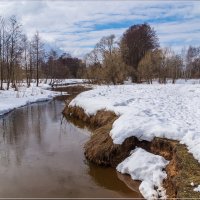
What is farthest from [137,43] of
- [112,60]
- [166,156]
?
[166,156]

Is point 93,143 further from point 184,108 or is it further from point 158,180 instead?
point 184,108

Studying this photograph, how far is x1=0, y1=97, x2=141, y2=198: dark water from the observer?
336 inches

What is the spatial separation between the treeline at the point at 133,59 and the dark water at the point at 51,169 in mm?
30008

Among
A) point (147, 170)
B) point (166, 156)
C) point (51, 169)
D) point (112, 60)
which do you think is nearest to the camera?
point (147, 170)

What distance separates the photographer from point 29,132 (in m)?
16.2

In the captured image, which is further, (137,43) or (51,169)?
(137,43)

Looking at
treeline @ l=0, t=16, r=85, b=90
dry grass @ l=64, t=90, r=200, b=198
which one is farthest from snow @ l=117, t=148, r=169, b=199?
treeline @ l=0, t=16, r=85, b=90

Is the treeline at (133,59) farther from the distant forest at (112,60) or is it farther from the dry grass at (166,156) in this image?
the dry grass at (166,156)

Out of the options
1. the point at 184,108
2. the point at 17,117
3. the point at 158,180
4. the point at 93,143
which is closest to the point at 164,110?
the point at 184,108

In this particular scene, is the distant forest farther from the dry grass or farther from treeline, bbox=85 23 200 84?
the dry grass

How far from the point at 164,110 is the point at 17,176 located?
6989mm

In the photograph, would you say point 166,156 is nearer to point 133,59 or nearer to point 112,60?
point 112,60

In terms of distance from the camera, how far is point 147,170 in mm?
9148

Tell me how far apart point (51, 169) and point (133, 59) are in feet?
164
